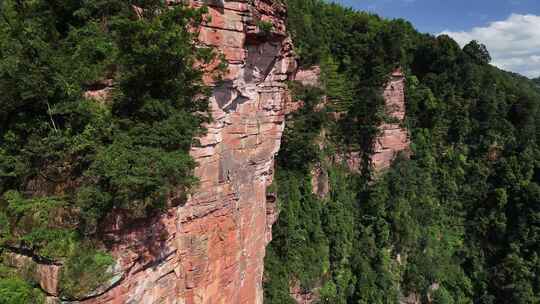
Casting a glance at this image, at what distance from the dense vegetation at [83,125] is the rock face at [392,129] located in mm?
22559

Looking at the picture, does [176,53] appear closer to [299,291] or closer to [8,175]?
[8,175]

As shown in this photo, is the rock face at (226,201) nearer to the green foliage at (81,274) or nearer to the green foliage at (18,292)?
the green foliage at (81,274)

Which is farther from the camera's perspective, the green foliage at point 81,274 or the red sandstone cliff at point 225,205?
the red sandstone cliff at point 225,205

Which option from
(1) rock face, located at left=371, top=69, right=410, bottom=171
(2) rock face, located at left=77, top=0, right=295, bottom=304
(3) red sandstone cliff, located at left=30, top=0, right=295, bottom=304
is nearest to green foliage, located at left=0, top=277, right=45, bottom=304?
(3) red sandstone cliff, located at left=30, top=0, right=295, bottom=304

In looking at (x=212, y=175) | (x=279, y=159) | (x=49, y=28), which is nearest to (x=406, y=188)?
(x=279, y=159)

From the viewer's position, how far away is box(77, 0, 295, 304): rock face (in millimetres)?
9180

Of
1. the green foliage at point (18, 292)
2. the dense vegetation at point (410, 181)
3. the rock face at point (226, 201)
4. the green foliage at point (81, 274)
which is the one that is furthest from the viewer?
the dense vegetation at point (410, 181)

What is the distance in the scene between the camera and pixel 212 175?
12148mm

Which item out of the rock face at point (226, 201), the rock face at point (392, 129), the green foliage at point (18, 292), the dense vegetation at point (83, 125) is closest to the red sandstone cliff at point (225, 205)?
the rock face at point (226, 201)

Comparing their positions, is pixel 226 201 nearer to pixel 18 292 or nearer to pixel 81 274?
pixel 81 274

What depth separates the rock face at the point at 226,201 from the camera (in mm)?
9180

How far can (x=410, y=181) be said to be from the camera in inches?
1128

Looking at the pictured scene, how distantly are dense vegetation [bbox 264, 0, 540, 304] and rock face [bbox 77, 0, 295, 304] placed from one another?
647 centimetres

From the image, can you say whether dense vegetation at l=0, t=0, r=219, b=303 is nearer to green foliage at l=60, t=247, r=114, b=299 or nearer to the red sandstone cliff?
green foliage at l=60, t=247, r=114, b=299
